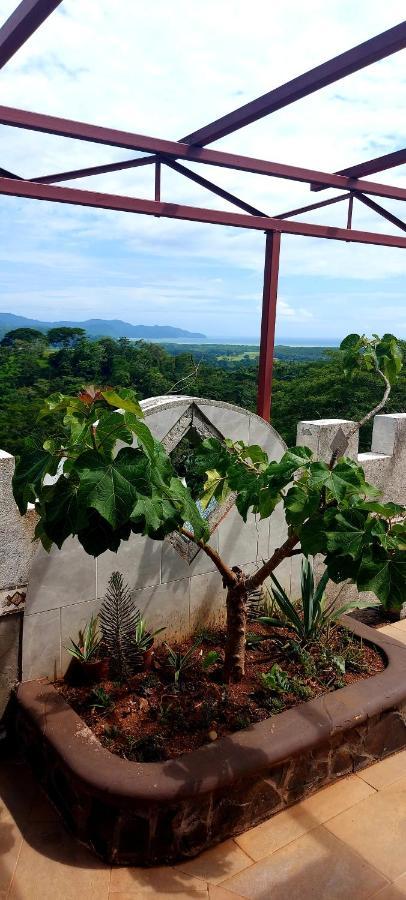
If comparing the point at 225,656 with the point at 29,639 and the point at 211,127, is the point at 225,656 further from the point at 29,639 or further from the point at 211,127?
the point at 211,127

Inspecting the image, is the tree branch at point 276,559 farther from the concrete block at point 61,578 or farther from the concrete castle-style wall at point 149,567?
the concrete block at point 61,578

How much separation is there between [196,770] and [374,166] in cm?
352

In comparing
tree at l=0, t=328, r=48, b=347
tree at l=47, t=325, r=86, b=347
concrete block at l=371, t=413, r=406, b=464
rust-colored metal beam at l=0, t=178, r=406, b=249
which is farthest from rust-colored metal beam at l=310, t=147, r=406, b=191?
tree at l=0, t=328, r=48, b=347

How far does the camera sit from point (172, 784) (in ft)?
7.68

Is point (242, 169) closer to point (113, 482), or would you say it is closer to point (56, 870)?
point (113, 482)

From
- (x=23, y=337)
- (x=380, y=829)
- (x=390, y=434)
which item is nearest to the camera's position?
(x=380, y=829)

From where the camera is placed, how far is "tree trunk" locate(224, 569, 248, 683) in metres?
3.02

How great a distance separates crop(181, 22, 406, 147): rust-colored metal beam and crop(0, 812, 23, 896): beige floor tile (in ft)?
10.6

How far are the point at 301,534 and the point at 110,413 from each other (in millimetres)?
811

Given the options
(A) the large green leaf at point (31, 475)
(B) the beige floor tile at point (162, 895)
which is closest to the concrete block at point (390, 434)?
(A) the large green leaf at point (31, 475)

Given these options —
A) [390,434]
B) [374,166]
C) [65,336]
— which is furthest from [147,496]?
[65,336]

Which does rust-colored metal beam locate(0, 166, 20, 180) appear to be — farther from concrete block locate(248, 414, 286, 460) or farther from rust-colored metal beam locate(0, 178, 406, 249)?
concrete block locate(248, 414, 286, 460)

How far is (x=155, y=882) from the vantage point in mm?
2324

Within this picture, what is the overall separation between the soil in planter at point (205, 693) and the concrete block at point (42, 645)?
0.11 metres
